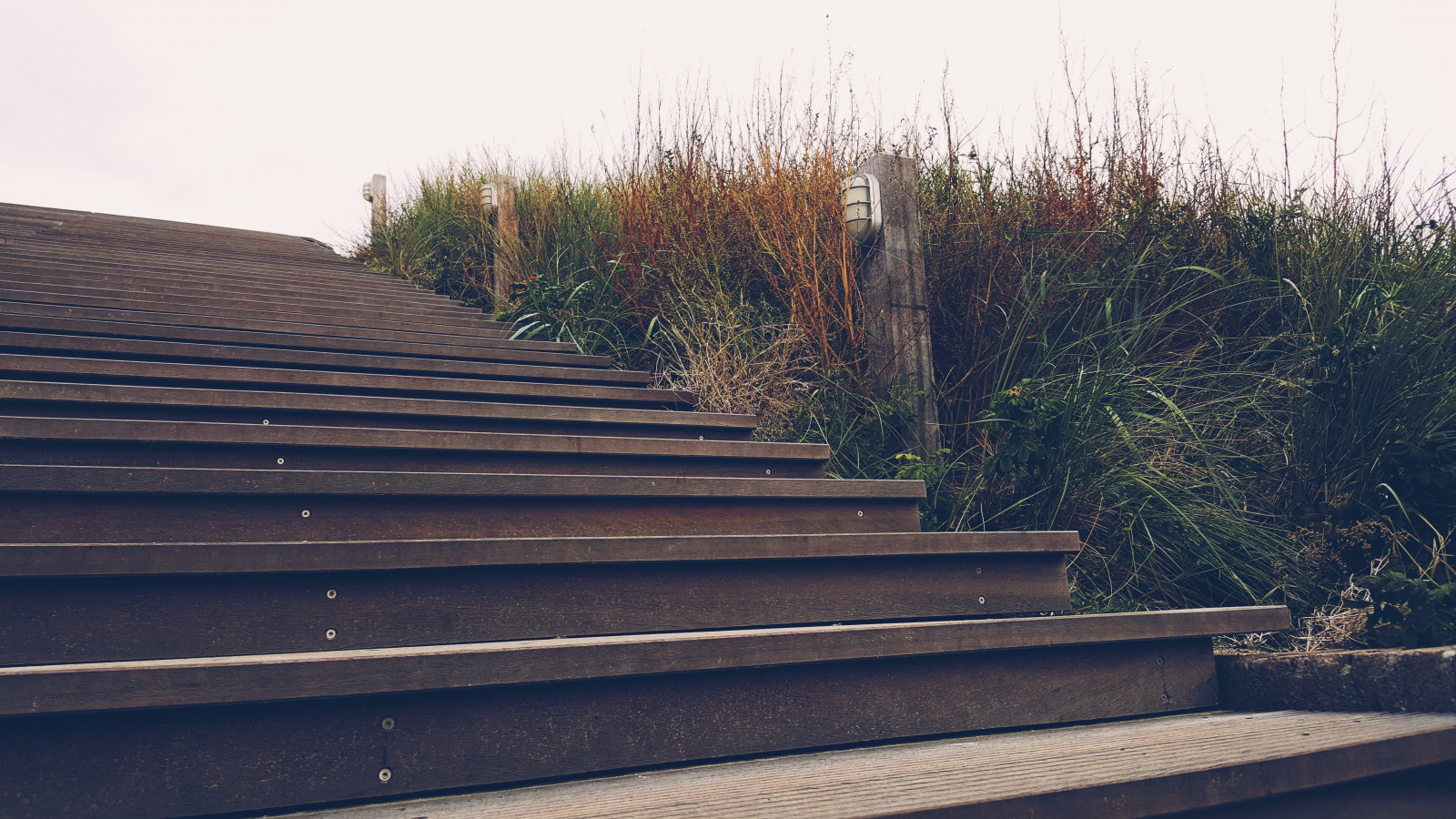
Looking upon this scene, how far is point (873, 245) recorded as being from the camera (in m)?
2.86

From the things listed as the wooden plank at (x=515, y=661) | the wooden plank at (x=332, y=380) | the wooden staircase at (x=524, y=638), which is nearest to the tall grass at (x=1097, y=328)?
the wooden plank at (x=332, y=380)

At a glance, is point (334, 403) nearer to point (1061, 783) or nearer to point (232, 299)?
point (232, 299)

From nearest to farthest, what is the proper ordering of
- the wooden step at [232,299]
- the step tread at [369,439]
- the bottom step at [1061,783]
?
the bottom step at [1061,783], the step tread at [369,439], the wooden step at [232,299]

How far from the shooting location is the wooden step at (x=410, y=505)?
1.42 meters

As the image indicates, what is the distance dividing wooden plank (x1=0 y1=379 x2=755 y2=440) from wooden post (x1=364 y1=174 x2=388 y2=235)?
441 cm

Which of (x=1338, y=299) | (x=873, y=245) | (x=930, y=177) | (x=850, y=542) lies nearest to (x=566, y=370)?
(x=873, y=245)

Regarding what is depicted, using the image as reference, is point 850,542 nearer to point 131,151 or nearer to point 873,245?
point 873,245

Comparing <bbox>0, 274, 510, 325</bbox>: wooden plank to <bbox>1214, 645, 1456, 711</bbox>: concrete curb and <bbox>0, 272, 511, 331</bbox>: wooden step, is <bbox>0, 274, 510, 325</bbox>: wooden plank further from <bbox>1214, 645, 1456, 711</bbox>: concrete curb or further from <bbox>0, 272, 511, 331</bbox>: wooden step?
<bbox>1214, 645, 1456, 711</bbox>: concrete curb

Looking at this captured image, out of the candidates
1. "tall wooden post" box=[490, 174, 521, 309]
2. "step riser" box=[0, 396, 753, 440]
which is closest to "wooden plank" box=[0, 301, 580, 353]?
"step riser" box=[0, 396, 753, 440]

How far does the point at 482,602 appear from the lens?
1.34 m

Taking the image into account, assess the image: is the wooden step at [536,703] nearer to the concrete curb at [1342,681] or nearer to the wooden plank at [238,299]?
the concrete curb at [1342,681]

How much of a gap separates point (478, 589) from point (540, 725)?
14.5 inches

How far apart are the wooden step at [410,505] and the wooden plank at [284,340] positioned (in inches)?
53.5

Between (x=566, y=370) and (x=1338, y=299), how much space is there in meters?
2.74
